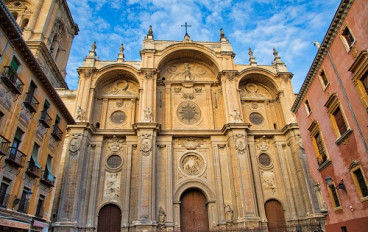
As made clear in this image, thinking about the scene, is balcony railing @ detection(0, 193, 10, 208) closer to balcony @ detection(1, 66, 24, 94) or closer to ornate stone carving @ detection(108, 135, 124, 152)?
balcony @ detection(1, 66, 24, 94)

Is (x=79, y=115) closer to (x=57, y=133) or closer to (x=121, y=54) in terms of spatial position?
(x=57, y=133)

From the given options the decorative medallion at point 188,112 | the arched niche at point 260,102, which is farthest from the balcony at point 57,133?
the arched niche at point 260,102

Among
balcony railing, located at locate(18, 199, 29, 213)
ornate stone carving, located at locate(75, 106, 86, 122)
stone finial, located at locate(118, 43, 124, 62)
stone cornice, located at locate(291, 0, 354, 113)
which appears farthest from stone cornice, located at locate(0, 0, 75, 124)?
stone cornice, located at locate(291, 0, 354, 113)

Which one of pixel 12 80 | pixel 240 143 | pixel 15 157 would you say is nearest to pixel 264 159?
pixel 240 143

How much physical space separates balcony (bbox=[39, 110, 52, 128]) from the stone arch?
11.5 meters

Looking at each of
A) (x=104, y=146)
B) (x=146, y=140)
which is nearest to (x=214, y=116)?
(x=146, y=140)

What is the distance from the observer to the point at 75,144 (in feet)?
72.2

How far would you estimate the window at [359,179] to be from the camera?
11.6 metres

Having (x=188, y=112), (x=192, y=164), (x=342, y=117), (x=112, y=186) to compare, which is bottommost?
(x=112, y=186)

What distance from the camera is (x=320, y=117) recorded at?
15.3m

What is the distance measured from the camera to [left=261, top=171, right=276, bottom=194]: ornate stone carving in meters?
23.5

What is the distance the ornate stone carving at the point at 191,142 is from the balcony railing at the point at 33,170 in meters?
12.6

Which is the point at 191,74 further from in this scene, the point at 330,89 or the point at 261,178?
the point at 330,89

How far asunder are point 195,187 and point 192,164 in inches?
82.6
